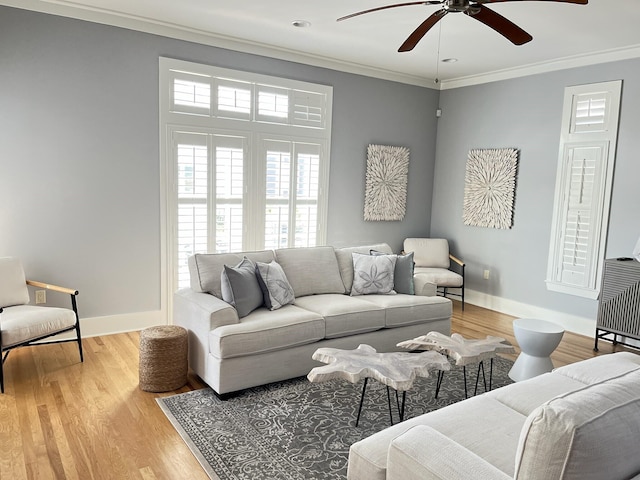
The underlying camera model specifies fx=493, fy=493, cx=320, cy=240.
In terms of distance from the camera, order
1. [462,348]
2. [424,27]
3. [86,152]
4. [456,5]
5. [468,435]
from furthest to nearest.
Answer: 1. [86,152]
2. [462,348]
3. [424,27]
4. [456,5]
5. [468,435]

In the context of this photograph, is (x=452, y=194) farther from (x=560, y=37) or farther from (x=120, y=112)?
(x=120, y=112)

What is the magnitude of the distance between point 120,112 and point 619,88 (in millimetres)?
4666

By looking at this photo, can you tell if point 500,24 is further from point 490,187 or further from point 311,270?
point 490,187

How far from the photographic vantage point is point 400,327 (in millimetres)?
4113

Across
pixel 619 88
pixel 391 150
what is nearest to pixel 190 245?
pixel 391 150

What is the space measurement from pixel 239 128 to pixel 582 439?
14.3ft

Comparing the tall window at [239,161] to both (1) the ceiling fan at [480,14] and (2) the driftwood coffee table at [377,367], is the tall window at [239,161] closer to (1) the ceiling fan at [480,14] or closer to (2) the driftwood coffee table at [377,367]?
(2) the driftwood coffee table at [377,367]

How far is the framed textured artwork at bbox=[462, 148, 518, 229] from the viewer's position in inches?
226

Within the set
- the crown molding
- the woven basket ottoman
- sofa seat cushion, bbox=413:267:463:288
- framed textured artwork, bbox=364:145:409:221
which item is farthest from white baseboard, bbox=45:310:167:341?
sofa seat cushion, bbox=413:267:463:288

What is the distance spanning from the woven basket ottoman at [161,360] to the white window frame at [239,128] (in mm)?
1467

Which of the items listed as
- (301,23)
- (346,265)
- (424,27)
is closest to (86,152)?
(301,23)

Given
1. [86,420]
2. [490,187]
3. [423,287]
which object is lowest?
[86,420]

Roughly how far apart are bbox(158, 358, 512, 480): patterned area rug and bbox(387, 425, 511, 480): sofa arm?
3.02ft

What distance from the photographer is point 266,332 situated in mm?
3334
